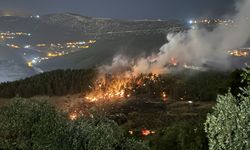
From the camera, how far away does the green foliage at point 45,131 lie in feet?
151

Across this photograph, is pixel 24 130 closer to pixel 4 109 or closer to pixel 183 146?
Answer: pixel 4 109

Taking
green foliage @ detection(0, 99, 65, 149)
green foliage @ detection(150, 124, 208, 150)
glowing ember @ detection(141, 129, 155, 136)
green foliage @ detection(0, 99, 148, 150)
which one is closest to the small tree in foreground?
green foliage @ detection(0, 99, 148, 150)

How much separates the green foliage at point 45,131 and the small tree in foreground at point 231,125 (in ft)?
36.2

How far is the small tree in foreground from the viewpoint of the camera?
127ft

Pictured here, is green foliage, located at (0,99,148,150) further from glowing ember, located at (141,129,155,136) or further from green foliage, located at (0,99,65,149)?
glowing ember, located at (141,129,155,136)

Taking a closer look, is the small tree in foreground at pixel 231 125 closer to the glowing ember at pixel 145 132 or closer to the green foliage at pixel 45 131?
the green foliage at pixel 45 131

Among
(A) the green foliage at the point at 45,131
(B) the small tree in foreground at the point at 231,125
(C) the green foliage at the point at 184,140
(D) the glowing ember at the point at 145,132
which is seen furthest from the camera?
(D) the glowing ember at the point at 145,132

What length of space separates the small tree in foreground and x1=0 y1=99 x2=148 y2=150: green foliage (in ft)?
36.2

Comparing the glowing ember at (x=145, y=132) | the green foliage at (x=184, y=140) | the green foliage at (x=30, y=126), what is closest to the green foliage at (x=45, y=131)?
the green foliage at (x=30, y=126)

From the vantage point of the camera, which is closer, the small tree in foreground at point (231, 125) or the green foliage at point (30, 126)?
the small tree in foreground at point (231, 125)

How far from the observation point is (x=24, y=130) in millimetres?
47719

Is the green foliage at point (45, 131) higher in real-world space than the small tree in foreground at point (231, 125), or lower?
lower

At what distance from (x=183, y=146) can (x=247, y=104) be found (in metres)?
61.4

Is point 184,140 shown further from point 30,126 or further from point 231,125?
point 231,125
